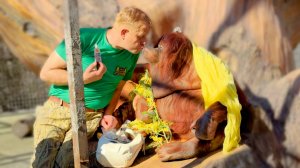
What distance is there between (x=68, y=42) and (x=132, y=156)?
0.66m

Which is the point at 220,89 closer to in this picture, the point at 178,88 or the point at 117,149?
the point at 178,88

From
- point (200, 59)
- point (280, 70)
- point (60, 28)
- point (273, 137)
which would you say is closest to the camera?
point (200, 59)

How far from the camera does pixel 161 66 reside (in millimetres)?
2623

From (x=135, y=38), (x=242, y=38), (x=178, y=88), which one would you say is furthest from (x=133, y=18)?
(x=242, y=38)

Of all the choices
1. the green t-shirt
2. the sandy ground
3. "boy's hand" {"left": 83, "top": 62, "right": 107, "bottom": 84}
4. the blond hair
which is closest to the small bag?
the sandy ground

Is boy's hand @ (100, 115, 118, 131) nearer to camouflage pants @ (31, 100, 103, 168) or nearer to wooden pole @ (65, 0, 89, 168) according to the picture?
camouflage pants @ (31, 100, 103, 168)

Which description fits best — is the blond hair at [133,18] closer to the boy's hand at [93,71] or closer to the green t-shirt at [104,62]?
the green t-shirt at [104,62]

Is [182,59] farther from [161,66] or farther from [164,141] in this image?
[164,141]

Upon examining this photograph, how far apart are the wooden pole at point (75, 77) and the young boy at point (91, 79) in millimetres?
155

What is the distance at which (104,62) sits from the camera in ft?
8.15

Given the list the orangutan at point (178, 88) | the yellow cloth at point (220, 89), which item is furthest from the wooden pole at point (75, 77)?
the yellow cloth at point (220, 89)

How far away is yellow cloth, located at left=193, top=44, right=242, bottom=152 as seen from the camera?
248cm

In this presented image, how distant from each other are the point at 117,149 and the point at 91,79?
0.34 m

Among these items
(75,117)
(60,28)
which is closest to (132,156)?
(75,117)
